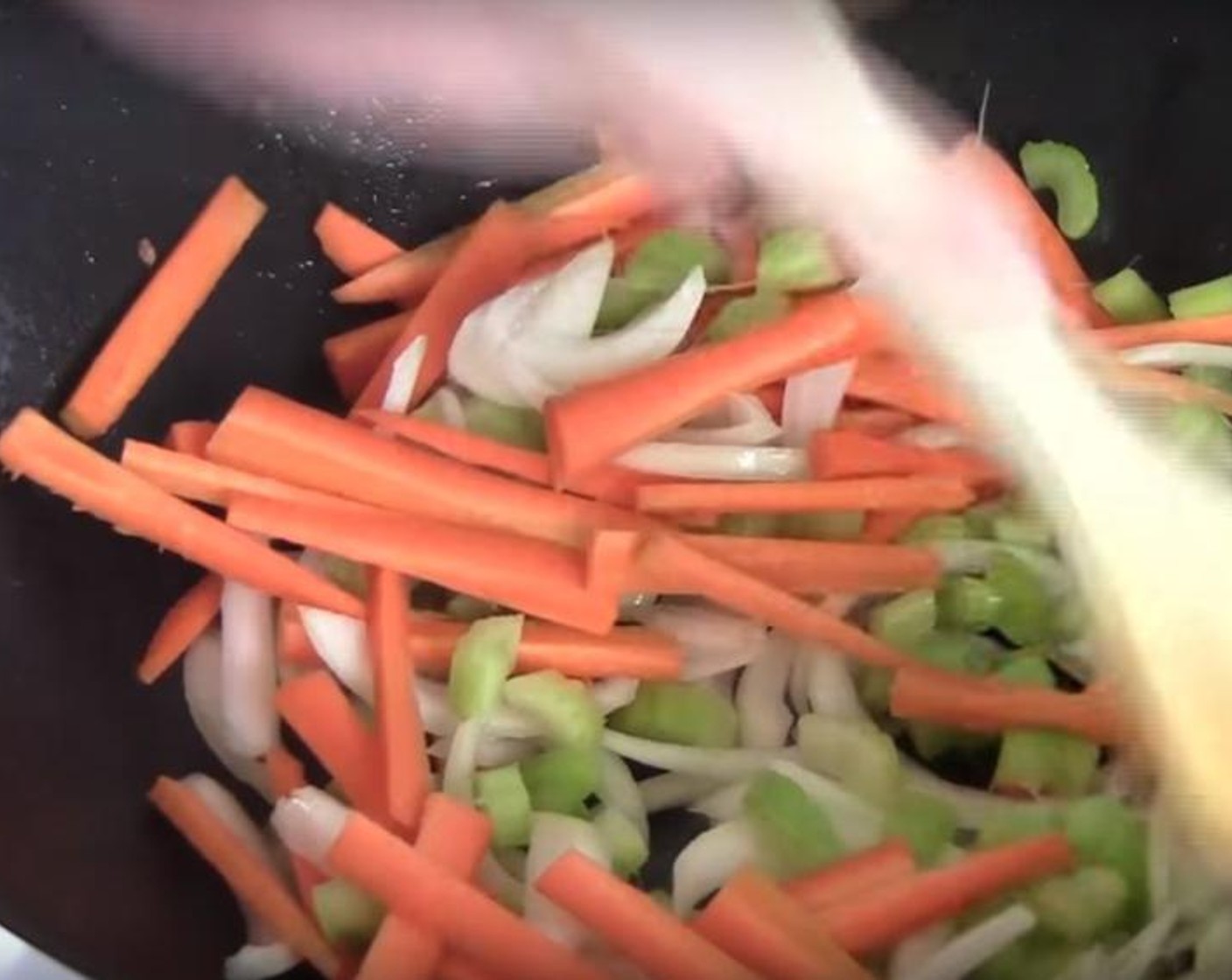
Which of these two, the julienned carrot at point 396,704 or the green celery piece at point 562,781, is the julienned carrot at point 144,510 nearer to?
the julienned carrot at point 396,704

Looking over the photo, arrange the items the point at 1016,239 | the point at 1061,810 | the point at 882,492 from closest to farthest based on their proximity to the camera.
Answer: the point at 1061,810
the point at 882,492
the point at 1016,239

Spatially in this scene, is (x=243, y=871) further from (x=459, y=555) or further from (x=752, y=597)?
(x=752, y=597)

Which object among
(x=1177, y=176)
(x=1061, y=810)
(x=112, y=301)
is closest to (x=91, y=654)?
(x=112, y=301)

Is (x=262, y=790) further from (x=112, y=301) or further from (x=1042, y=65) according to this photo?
(x=1042, y=65)

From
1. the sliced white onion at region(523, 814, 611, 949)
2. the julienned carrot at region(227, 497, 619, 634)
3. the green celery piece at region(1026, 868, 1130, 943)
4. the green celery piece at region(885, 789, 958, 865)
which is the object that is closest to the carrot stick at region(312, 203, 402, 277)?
the julienned carrot at region(227, 497, 619, 634)

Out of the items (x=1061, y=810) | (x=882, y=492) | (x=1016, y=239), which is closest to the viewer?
(x=1061, y=810)

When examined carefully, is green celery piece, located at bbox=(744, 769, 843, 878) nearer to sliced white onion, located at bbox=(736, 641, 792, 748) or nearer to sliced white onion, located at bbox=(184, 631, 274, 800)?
sliced white onion, located at bbox=(736, 641, 792, 748)

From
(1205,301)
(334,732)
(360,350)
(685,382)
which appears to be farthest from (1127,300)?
(334,732)

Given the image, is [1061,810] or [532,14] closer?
[1061,810]

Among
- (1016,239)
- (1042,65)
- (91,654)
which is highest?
(1042,65)
